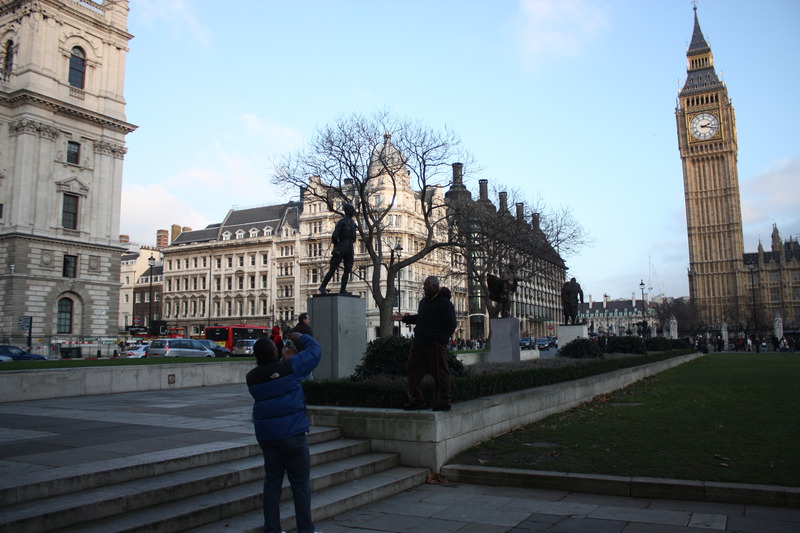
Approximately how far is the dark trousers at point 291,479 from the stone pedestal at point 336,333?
7826 millimetres

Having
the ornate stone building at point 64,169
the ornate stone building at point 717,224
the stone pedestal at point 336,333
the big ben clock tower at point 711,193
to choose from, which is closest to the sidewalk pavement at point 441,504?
the stone pedestal at point 336,333

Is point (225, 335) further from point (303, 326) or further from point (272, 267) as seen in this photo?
point (303, 326)

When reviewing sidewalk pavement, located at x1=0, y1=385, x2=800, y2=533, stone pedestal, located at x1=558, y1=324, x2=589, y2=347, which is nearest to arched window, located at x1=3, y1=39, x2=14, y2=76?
sidewalk pavement, located at x1=0, y1=385, x2=800, y2=533

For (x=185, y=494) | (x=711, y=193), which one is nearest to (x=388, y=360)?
(x=185, y=494)

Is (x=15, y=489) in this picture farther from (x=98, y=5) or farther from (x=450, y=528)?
(x=98, y=5)

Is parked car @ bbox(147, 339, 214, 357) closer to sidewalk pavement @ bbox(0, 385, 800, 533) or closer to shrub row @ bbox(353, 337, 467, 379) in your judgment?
sidewalk pavement @ bbox(0, 385, 800, 533)

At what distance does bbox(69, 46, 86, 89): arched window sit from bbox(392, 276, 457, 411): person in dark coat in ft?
166

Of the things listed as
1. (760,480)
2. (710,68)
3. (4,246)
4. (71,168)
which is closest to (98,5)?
(71,168)

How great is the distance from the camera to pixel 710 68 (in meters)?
132

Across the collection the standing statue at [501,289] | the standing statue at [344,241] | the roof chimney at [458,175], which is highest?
the roof chimney at [458,175]

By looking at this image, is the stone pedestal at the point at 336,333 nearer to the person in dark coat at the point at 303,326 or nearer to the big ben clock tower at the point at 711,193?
the person in dark coat at the point at 303,326

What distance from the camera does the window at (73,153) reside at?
47.1 m

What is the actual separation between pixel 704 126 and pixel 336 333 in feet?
446

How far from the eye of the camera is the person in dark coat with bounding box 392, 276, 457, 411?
8352 mm
